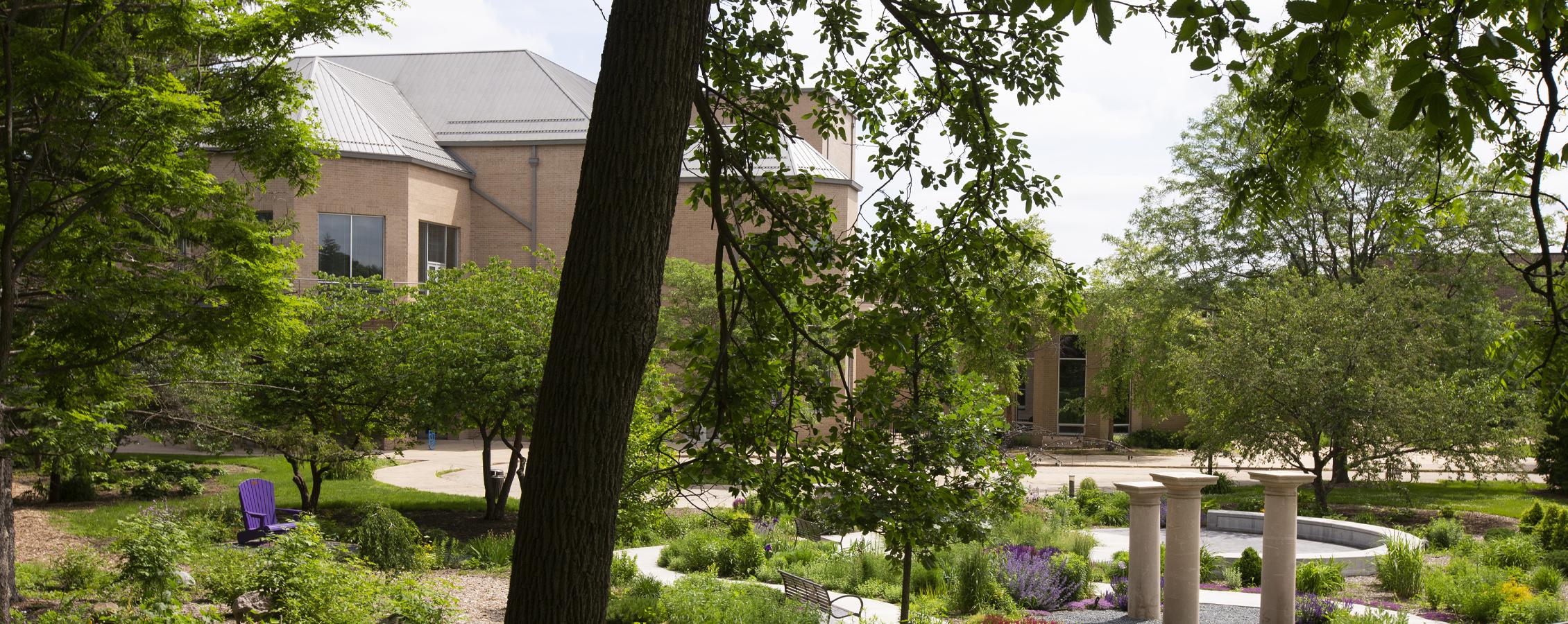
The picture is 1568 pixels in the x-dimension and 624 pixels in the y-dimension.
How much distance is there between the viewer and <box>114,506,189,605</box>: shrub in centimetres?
1044

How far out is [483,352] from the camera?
63.8 ft

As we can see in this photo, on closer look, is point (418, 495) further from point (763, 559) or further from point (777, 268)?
point (777, 268)

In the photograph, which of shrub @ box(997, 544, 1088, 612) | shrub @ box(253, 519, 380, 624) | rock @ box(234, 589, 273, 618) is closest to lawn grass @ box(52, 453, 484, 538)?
rock @ box(234, 589, 273, 618)

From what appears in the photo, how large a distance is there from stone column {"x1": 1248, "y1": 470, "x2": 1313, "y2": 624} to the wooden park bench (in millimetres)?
4815

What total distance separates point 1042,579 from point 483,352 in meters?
10.7

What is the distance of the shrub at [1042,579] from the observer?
45.1 feet

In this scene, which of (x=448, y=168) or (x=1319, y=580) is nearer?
(x=1319, y=580)

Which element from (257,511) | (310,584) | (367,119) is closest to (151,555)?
(310,584)

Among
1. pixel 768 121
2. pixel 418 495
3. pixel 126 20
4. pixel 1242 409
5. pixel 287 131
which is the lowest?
pixel 418 495

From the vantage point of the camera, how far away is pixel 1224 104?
101ft

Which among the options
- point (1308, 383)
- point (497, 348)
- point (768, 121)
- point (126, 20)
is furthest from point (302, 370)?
point (1308, 383)

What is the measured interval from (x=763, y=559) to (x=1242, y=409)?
11921 millimetres

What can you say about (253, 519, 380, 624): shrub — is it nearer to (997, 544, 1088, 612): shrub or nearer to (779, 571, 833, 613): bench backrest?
(779, 571, 833, 613): bench backrest

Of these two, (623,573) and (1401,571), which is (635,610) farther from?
(1401,571)
